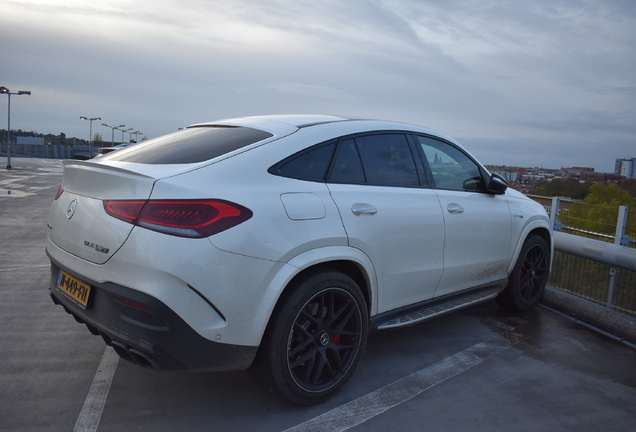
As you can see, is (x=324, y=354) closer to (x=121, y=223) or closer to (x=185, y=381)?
(x=185, y=381)

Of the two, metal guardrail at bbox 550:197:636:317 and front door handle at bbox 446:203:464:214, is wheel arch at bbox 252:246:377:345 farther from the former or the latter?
metal guardrail at bbox 550:197:636:317

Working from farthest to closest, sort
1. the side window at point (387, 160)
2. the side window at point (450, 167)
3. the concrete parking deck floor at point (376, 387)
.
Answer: the side window at point (450, 167), the side window at point (387, 160), the concrete parking deck floor at point (376, 387)

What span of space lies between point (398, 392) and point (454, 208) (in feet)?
4.82

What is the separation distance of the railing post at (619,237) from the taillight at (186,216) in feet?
13.3

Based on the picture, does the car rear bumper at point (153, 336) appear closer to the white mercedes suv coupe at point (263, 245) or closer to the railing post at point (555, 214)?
the white mercedes suv coupe at point (263, 245)

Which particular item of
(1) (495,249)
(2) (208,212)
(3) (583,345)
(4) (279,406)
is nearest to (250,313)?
(2) (208,212)

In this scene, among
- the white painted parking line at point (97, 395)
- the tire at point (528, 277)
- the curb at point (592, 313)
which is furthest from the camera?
the tire at point (528, 277)

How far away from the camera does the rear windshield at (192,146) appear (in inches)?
111

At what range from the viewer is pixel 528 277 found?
4.92 meters

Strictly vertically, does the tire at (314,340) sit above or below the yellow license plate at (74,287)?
below

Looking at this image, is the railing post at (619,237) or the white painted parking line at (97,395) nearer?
the white painted parking line at (97,395)

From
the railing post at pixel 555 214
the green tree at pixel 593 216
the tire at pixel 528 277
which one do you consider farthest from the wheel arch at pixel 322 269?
the railing post at pixel 555 214

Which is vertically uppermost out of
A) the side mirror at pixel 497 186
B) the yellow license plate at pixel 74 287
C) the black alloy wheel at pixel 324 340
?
the side mirror at pixel 497 186

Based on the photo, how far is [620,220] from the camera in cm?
543
